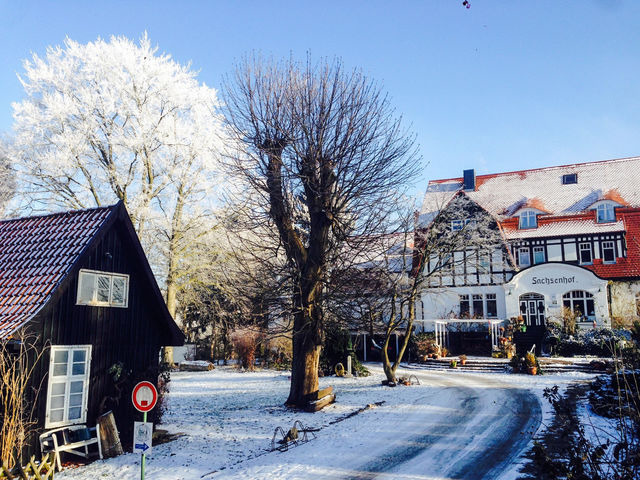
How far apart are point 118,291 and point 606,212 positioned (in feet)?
106

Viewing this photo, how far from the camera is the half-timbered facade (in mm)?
32188

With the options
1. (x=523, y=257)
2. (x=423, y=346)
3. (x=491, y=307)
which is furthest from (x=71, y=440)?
(x=523, y=257)

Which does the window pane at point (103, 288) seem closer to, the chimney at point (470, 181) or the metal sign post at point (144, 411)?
the metal sign post at point (144, 411)

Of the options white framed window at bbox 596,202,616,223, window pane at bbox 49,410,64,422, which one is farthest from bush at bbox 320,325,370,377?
white framed window at bbox 596,202,616,223

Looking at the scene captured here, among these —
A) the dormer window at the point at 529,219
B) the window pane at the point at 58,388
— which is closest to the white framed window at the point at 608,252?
the dormer window at the point at 529,219

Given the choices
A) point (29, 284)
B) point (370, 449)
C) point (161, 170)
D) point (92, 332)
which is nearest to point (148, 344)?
point (92, 332)

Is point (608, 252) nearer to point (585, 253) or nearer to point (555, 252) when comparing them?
point (585, 253)

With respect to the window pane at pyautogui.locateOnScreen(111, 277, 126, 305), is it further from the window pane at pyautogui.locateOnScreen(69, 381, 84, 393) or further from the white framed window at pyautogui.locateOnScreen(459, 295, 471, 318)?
the white framed window at pyautogui.locateOnScreen(459, 295, 471, 318)

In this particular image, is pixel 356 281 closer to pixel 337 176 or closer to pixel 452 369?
pixel 337 176

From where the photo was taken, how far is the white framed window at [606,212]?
34.3 meters

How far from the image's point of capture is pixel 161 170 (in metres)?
26.8

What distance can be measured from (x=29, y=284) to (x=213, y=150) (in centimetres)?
1611

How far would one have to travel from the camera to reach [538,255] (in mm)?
35656

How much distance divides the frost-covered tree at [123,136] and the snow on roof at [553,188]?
17564 millimetres
